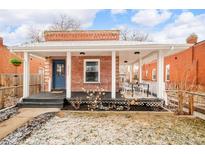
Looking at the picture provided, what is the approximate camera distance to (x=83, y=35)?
14.7 meters

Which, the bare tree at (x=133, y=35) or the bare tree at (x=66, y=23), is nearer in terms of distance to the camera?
the bare tree at (x=66, y=23)

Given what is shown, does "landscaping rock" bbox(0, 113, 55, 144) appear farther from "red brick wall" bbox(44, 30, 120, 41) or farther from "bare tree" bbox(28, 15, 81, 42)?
"bare tree" bbox(28, 15, 81, 42)

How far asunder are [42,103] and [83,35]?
6.77 m

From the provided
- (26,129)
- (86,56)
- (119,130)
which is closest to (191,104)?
(119,130)

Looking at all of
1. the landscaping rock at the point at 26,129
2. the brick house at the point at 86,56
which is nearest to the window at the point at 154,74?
the brick house at the point at 86,56

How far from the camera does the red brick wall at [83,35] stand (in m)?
14.5

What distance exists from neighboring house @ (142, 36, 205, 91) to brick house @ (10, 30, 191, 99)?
337cm

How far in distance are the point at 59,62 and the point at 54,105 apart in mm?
4656

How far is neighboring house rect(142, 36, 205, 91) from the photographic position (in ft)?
46.7

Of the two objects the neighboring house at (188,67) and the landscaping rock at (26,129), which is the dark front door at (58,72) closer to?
the landscaping rock at (26,129)

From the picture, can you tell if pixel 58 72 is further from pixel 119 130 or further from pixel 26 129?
pixel 119 130

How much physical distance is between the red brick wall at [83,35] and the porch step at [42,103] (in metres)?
6.13

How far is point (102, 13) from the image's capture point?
2820 cm
